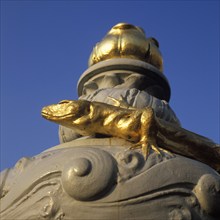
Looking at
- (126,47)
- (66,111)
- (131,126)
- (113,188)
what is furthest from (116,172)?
(126,47)

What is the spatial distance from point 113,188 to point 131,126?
1.80 ft

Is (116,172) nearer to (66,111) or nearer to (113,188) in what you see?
(113,188)

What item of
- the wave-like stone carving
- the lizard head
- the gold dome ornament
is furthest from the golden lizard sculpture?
the gold dome ornament

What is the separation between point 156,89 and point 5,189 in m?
1.90

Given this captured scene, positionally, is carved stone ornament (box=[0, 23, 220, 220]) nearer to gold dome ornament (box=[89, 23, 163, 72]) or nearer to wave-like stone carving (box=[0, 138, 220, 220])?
wave-like stone carving (box=[0, 138, 220, 220])

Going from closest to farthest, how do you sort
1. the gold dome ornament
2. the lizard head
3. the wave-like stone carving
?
the wave-like stone carving → the lizard head → the gold dome ornament

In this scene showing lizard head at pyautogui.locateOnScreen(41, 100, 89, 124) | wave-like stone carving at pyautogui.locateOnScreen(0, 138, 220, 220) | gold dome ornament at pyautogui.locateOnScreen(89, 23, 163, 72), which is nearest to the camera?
wave-like stone carving at pyautogui.locateOnScreen(0, 138, 220, 220)

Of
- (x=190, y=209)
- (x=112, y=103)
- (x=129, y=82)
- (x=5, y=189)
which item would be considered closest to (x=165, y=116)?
(x=112, y=103)

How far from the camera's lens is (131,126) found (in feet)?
10.1

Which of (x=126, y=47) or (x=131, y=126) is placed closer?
(x=131, y=126)

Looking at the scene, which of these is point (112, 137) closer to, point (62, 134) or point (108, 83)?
point (62, 134)

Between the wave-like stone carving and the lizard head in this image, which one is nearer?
the wave-like stone carving

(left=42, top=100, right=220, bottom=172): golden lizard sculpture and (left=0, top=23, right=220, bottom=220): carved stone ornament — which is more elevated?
(left=42, top=100, right=220, bottom=172): golden lizard sculpture

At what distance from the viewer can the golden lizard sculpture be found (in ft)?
10.1
